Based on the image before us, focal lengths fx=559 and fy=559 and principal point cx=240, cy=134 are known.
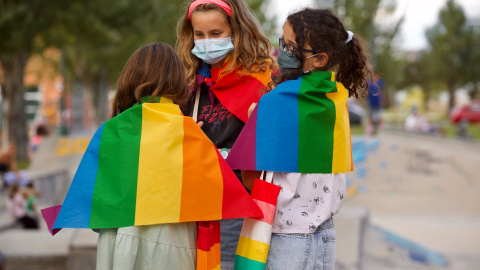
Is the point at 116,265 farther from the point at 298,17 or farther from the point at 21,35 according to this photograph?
the point at 21,35

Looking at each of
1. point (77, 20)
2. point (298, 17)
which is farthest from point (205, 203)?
point (77, 20)

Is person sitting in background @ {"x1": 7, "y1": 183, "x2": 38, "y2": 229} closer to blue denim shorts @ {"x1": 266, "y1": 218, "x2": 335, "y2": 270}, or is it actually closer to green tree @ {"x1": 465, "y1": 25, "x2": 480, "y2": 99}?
blue denim shorts @ {"x1": 266, "y1": 218, "x2": 335, "y2": 270}

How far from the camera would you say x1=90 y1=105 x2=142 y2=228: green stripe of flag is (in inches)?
90.0

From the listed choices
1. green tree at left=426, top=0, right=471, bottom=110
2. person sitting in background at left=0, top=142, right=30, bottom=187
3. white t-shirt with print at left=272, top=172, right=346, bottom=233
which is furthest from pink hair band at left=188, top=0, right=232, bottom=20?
green tree at left=426, top=0, right=471, bottom=110

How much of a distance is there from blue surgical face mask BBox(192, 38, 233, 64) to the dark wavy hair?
0.44 metres

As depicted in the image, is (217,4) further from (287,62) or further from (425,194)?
(425,194)

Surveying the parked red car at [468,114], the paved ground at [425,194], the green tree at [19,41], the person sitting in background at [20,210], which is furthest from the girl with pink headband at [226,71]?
the parked red car at [468,114]

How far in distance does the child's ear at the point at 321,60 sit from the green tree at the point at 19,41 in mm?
13681

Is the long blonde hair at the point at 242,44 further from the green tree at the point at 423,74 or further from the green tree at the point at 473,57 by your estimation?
the green tree at the point at 423,74

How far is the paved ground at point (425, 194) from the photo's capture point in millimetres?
8328

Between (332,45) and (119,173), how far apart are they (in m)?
1.07

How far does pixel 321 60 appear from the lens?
245 cm

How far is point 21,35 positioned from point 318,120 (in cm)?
1467

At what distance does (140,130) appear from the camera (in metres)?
2.33
